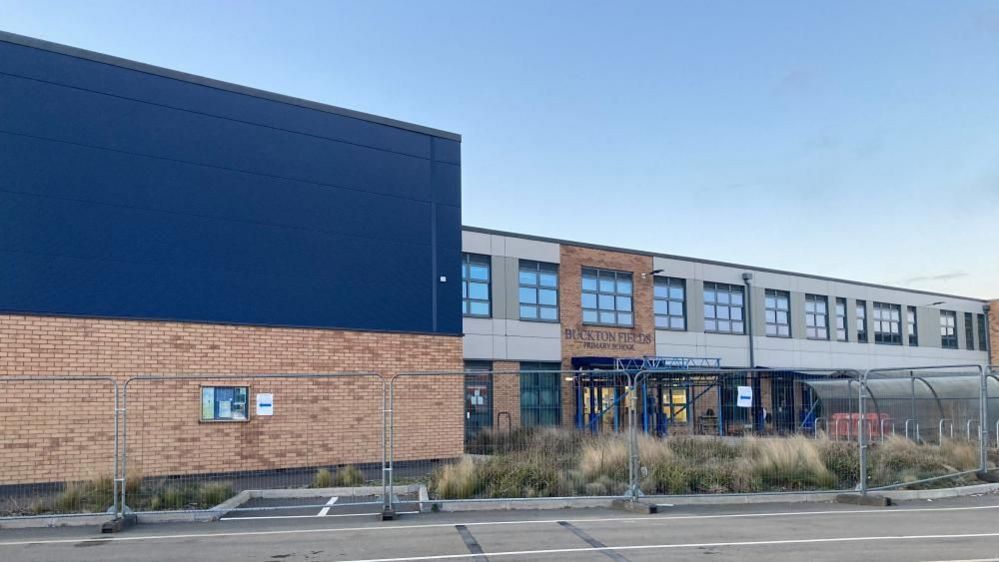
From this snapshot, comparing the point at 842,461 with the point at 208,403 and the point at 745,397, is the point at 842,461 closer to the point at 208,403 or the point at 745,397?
the point at 745,397

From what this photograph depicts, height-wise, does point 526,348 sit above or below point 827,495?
above

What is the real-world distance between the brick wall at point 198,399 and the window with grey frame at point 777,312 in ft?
Answer: 73.7

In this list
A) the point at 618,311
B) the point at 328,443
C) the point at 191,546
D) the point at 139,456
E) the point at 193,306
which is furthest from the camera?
the point at 618,311

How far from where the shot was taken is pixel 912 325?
49250 mm

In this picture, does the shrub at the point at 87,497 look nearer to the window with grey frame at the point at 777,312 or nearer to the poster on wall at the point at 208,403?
the poster on wall at the point at 208,403

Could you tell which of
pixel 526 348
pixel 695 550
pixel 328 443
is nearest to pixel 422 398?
pixel 328 443

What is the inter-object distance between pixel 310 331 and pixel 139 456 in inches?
191

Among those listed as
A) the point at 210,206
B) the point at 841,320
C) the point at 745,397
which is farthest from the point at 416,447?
the point at 841,320

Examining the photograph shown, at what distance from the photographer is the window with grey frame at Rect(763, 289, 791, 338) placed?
41625mm

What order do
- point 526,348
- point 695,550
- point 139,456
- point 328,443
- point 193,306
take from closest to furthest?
point 695,550, point 139,456, point 193,306, point 328,443, point 526,348

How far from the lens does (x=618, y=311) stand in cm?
3591

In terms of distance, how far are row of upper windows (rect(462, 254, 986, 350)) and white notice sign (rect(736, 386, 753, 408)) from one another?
550 inches

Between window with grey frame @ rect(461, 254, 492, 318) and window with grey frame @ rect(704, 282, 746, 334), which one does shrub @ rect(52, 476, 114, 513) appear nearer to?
window with grey frame @ rect(461, 254, 492, 318)

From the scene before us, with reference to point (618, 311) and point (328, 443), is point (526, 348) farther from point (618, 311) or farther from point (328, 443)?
point (328, 443)
